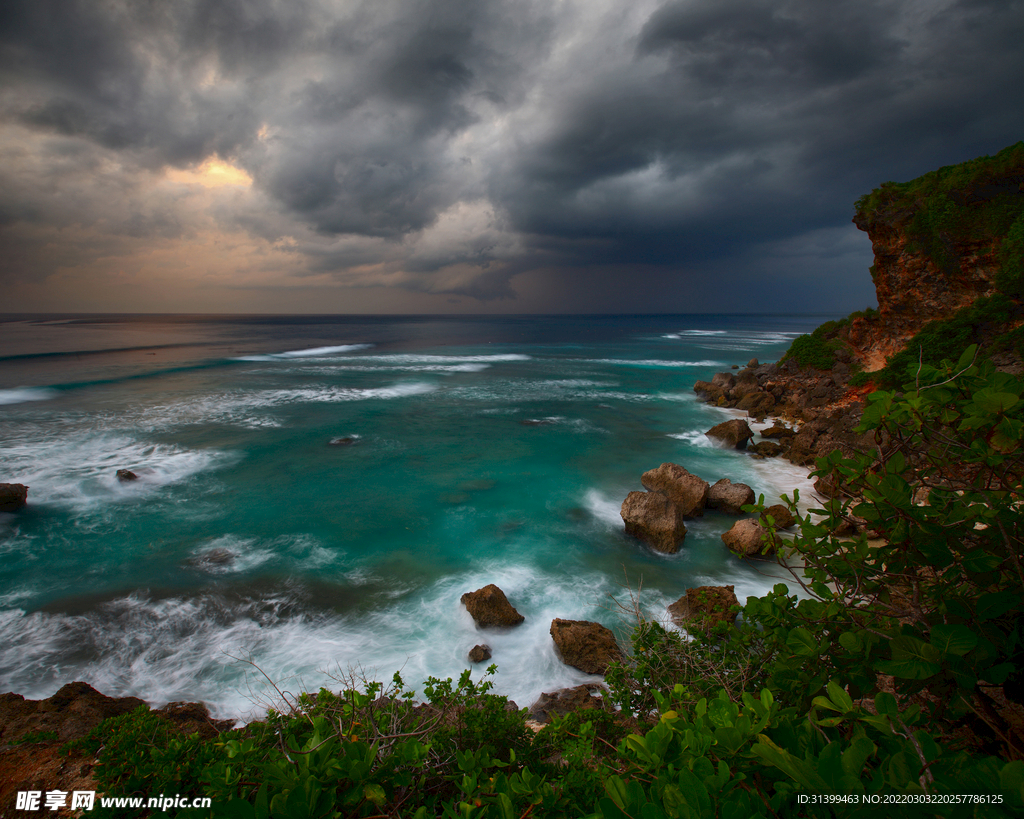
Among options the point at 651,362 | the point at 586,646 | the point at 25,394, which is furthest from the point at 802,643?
the point at 651,362

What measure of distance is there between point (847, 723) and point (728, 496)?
1008 cm

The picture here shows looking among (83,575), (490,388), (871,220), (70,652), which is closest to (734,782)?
(70,652)

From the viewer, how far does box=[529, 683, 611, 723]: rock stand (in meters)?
5.74

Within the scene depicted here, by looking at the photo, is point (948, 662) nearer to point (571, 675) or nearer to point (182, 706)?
point (571, 675)

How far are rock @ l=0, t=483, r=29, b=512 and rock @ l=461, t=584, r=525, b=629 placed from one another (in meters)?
13.8

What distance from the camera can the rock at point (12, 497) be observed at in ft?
39.2

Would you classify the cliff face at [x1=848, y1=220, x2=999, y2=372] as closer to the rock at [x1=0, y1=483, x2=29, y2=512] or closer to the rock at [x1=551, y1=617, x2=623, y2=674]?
the rock at [x1=551, y1=617, x2=623, y2=674]

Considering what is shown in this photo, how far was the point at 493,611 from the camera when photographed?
806cm

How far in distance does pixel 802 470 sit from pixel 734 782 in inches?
655

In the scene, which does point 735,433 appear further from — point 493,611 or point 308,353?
→ point 308,353

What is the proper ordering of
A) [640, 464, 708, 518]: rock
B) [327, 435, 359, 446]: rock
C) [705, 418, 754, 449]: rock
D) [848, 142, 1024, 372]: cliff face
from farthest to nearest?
[327, 435, 359, 446]: rock < [705, 418, 754, 449]: rock < [848, 142, 1024, 372]: cliff face < [640, 464, 708, 518]: rock

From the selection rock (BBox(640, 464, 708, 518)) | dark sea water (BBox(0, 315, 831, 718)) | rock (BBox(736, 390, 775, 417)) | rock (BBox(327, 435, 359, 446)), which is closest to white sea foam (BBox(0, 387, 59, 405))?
dark sea water (BBox(0, 315, 831, 718))

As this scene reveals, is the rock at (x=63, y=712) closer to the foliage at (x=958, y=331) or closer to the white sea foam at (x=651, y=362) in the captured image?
the foliage at (x=958, y=331)

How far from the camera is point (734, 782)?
1.47 m
